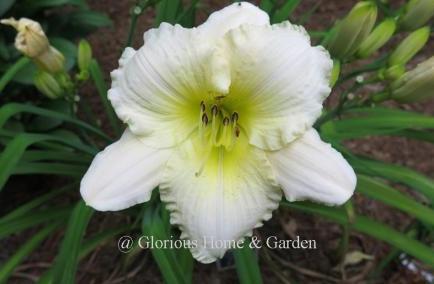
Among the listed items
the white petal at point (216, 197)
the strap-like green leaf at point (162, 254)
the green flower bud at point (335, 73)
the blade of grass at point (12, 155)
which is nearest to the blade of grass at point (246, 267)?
the strap-like green leaf at point (162, 254)

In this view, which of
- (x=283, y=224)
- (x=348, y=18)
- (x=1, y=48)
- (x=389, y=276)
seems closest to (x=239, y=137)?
(x=348, y=18)

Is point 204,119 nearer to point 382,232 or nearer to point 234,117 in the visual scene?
point 234,117

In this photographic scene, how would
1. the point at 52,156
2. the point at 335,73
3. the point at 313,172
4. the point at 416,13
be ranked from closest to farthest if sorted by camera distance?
the point at 313,172
the point at 335,73
the point at 416,13
the point at 52,156

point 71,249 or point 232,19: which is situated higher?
point 232,19

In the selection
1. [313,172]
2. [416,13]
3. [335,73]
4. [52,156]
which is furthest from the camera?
[52,156]

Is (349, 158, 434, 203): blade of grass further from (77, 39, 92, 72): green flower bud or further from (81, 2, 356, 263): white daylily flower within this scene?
(77, 39, 92, 72): green flower bud

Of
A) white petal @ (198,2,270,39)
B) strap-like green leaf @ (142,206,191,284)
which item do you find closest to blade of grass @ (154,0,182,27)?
white petal @ (198,2,270,39)

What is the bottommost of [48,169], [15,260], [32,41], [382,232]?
[15,260]

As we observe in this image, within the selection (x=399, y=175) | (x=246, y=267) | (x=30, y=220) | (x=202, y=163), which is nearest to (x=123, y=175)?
(x=202, y=163)
